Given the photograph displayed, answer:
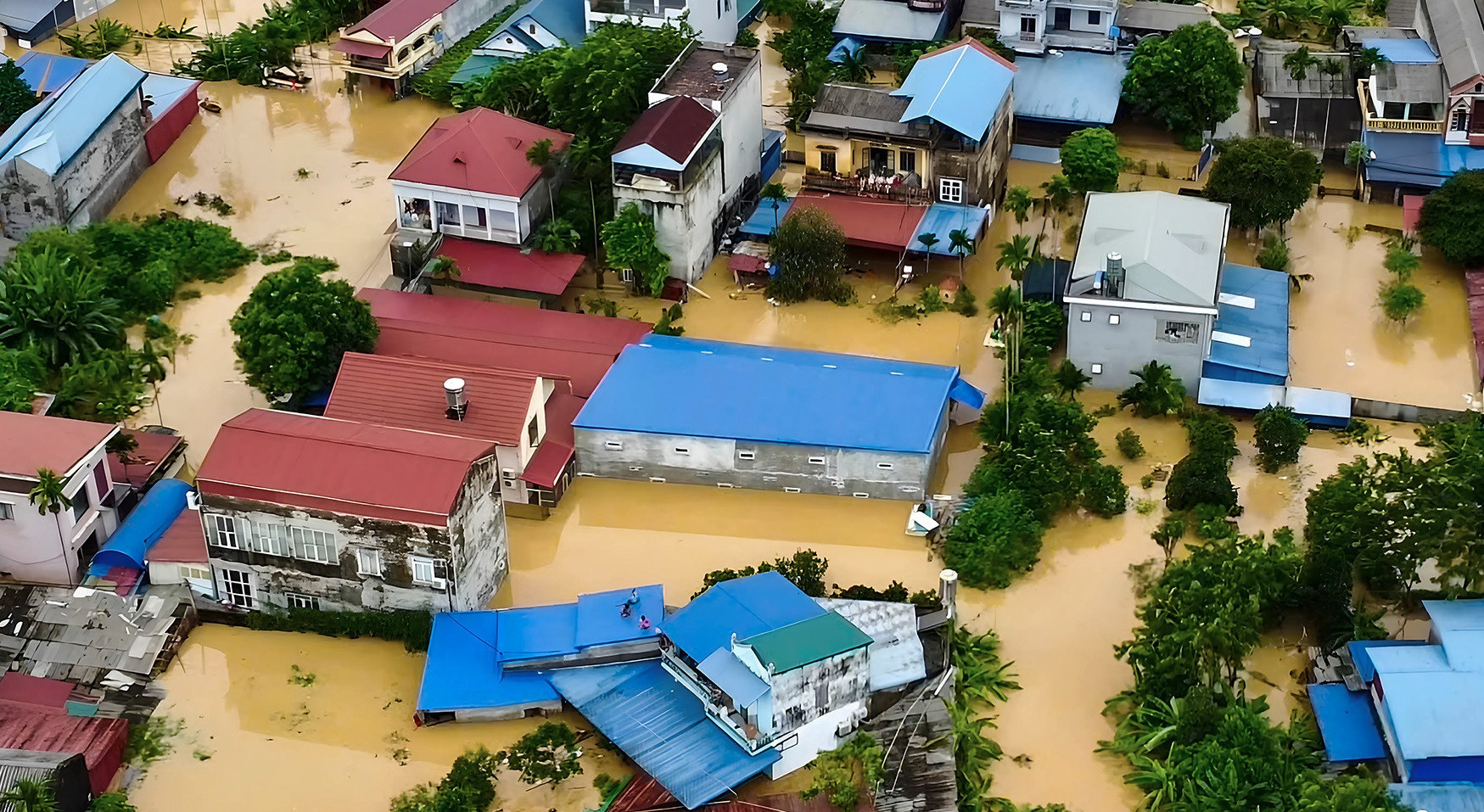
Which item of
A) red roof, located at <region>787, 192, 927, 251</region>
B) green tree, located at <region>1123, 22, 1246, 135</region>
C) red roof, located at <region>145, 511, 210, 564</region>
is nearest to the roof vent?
red roof, located at <region>145, 511, 210, 564</region>

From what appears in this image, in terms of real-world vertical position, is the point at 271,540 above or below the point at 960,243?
below

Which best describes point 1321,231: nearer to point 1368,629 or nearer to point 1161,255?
point 1161,255

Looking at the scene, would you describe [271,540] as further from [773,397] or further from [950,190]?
[950,190]

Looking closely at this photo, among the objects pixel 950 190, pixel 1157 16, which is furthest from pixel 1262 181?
pixel 1157 16

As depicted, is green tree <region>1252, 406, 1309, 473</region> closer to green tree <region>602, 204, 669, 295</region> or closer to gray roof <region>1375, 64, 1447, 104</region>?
gray roof <region>1375, 64, 1447, 104</region>

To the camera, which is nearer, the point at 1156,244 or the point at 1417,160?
the point at 1156,244

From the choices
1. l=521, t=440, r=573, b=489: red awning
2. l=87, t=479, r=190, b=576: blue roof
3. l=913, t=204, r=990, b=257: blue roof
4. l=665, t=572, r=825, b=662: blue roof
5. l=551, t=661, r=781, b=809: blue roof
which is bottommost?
l=551, t=661, r=781, b=809: blue roof
